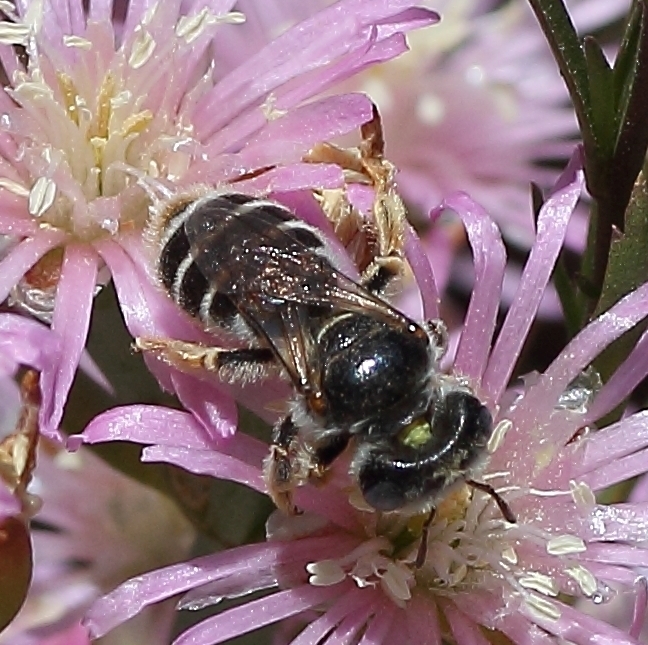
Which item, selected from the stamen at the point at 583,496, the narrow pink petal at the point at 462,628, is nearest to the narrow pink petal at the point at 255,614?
the narrow pink petal at the point at 462,628

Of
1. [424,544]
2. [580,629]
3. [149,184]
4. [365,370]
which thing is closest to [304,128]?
Answer: [149,184]

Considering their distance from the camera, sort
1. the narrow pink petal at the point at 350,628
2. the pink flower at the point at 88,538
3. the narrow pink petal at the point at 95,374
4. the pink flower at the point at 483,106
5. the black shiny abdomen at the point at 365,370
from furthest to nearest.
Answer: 1. the pink flower at the point at 483,106
2. the pink flower at the point at 88,538
3. the narrow pink petal at the point at 95,374
4. the narrow pink petal at the point at 350,628
5. the black shiny abdomen at the point at 365,370

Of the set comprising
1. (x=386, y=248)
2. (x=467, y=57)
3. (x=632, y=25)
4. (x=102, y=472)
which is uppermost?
(x=632, y=25)

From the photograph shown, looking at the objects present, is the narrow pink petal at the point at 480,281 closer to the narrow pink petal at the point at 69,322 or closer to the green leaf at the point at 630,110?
the green leaf at the point at 630,110

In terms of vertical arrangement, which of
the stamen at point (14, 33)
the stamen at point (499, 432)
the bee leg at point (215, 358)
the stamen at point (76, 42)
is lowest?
the stamen at point (499, 432)

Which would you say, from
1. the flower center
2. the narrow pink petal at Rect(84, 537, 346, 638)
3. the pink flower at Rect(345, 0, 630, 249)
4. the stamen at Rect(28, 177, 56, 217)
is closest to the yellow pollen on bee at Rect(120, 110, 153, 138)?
the flower center

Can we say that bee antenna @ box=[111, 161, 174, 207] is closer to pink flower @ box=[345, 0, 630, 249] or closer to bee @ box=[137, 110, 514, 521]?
bee @ box=[137, 110, 514, 521]

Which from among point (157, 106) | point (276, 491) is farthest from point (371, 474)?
point (157, 106)

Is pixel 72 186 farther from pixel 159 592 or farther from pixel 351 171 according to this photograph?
pixel 159 592
